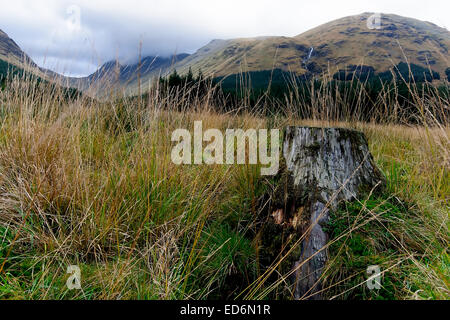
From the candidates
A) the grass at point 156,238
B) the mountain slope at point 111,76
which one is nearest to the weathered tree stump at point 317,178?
the grass at point 156,238

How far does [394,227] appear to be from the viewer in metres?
1.44

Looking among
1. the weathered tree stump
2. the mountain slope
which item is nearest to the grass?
the weathered tree stump

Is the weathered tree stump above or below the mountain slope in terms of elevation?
below

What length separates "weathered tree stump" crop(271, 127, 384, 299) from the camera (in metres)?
1.45

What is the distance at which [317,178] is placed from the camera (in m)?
1.58

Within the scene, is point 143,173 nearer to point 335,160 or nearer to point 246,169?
point 246,169

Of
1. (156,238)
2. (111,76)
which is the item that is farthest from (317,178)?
(111,76)

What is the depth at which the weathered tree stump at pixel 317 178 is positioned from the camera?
1452mm

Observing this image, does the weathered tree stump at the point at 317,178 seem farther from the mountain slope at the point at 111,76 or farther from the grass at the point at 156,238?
the mountain slope at the point at 111,76

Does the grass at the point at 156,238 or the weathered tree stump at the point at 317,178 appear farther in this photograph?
the weathered tree stump at the point at 317,178

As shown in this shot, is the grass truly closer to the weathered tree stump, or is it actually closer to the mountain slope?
the weathered tree stump

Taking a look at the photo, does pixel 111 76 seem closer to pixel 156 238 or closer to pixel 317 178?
pixel 156 238
